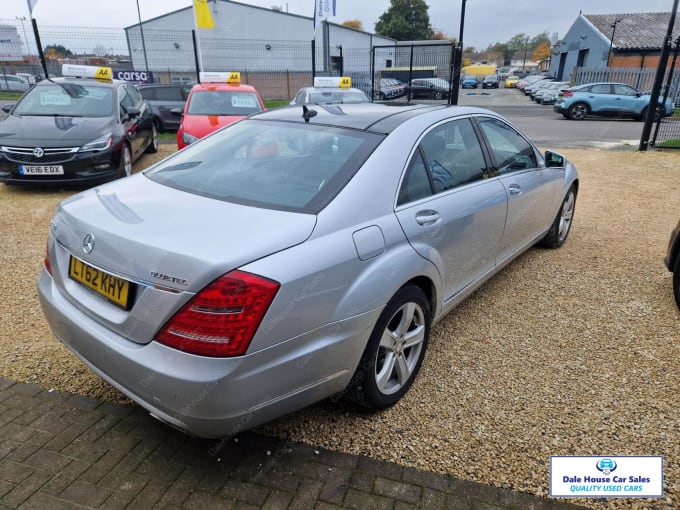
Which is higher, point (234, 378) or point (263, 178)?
point (263, 178)

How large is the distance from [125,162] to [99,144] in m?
0.68

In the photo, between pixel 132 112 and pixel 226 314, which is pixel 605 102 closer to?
pixel 132 112

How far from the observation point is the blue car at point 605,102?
19.0 m

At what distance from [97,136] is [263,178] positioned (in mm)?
5354

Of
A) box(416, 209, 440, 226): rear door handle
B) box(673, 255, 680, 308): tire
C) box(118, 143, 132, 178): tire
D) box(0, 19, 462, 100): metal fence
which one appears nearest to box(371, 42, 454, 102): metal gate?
box(0, 19, 462, 100): metal fence

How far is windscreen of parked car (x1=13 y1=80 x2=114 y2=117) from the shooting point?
7.18m

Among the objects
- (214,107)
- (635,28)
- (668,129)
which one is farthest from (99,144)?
(635,28)

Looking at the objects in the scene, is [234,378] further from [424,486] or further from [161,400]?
[424,486]

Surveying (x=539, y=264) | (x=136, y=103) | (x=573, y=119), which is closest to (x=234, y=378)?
(x=539, y=264)

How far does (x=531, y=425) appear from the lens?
2.50m

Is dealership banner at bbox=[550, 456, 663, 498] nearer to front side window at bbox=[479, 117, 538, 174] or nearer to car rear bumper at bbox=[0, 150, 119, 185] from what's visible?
front side window at bbox=[479, 117, 538, 174]

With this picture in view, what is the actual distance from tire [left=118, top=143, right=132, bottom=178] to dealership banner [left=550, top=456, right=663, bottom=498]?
687 cm

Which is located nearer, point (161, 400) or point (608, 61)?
point (161, 400)

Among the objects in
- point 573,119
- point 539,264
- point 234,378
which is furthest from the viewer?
point 573,119
